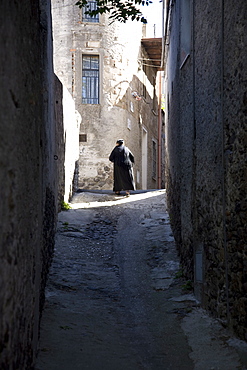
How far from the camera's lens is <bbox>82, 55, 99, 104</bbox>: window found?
18.2 m

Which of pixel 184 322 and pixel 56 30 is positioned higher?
pixel 56 30

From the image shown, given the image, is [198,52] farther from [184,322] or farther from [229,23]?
[184,322]

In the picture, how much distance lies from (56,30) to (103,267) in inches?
482

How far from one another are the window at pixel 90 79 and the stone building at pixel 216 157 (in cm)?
1051

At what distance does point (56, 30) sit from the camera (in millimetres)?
18250

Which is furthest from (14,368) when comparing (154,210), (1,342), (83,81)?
(83,81)

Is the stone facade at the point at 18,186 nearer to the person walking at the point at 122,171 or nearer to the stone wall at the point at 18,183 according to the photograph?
the stone wall at the point at 18,183

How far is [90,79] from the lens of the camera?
59.7 ft

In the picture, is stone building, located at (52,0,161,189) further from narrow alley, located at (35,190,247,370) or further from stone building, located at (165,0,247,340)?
stone building, located at (165,0,247,340)

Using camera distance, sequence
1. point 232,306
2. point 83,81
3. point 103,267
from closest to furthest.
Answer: point 232,306 → point 103,267 → point 83,81

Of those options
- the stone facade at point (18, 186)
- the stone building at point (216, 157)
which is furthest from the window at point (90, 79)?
the stone facade at point (18, 186)

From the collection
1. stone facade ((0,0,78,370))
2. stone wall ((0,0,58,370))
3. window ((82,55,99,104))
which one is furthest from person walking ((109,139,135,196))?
stone wall ((0,0,58,370))

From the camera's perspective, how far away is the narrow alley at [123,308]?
4.72 metres

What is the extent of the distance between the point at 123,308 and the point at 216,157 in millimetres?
2032
